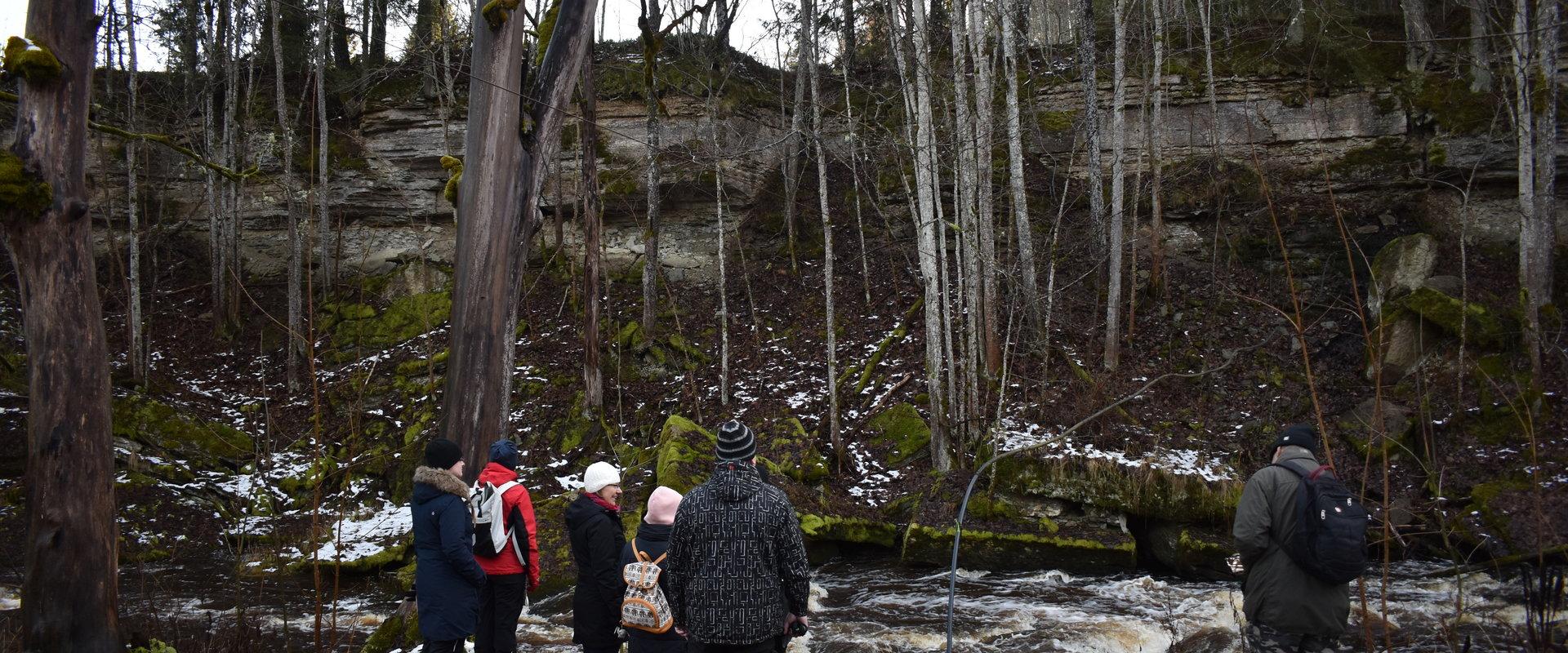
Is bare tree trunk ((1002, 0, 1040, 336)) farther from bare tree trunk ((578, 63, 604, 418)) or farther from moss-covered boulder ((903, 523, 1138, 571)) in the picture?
bare tree trunk ((578, 63, 604, 418))

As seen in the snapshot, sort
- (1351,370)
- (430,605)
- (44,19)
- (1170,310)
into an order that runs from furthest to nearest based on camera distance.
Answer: (1170,310), (1351,370), (44,19), (430,605)

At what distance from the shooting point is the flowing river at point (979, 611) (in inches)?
277

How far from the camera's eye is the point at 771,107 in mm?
20844

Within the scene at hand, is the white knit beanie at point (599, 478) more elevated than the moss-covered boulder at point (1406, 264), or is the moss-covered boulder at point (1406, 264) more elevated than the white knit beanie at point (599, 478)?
the moss-covered boulder at point (1406, 264)

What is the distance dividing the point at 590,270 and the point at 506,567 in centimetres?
994

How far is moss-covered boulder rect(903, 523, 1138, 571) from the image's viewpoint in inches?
387

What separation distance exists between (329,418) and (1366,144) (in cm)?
2047

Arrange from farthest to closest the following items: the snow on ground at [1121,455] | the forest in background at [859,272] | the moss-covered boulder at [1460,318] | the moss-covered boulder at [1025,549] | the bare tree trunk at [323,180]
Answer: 1. the bare tree trunk at [323,180]
2. the moss-covered boulder at [1460,318]
3. the snow on ground at [1121,455]
4. the moss-covered boulder at [1025,549]
5. the forest in background at [859,272]

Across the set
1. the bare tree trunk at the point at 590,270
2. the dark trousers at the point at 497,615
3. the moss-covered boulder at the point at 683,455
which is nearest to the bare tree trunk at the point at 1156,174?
the moss-covered boulder at the point at 683,455

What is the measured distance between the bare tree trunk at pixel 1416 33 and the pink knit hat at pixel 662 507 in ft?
54.8

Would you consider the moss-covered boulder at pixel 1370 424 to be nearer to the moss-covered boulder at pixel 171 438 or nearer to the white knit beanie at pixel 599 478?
the white knit beanie at pixel 599 478

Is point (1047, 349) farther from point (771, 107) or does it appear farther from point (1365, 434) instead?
point (771, 107)

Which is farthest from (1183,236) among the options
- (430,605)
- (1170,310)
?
(430,605)

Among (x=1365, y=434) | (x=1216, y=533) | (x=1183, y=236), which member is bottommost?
(x=1216, y=533)
